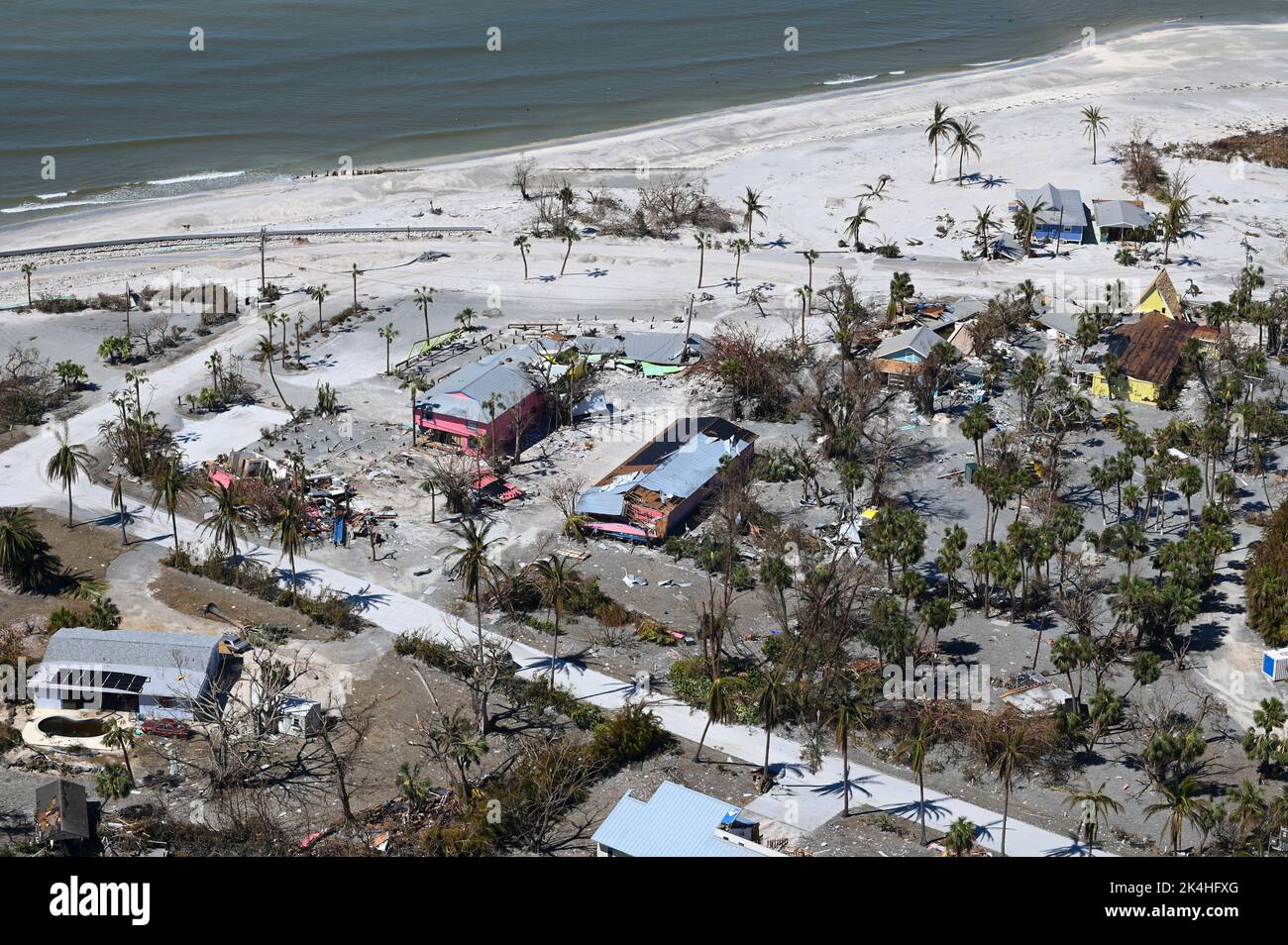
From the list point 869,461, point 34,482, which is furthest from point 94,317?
point 869,461

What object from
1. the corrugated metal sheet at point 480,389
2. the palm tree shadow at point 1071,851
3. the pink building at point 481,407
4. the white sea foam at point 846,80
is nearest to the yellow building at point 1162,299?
the pink building at point 481,407

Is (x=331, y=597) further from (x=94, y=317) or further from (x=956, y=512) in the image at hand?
(x=94, y=317)

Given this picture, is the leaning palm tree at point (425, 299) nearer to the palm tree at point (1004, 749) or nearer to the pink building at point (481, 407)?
the pink building at point (481, 407)

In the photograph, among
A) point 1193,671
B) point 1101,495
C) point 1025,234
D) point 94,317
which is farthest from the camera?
point 1025,234

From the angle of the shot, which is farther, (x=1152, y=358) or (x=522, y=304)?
(x=522, y=304)

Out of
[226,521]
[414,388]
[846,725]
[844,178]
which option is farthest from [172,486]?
[844,178]

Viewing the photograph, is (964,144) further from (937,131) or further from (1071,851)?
Result: (1071,851)

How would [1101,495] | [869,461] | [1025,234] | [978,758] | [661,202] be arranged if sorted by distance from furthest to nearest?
[661,202]
[1025,234]
[869,461]
[1101,495]
[978,758]
